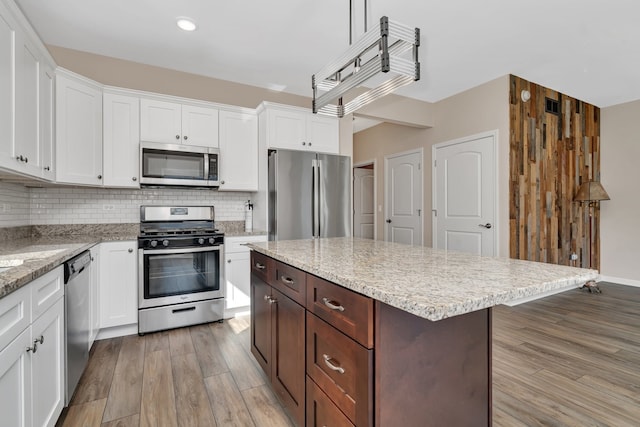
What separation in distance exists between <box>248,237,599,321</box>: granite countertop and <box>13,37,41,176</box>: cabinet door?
1.75m

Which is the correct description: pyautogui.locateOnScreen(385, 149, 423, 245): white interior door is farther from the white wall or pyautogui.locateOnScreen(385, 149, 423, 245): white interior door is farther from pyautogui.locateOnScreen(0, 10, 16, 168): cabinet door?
pyautogui.locateOnScreen(0, 10, 16, 168): cabinet door

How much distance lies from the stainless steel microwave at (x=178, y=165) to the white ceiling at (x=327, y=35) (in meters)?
0.93

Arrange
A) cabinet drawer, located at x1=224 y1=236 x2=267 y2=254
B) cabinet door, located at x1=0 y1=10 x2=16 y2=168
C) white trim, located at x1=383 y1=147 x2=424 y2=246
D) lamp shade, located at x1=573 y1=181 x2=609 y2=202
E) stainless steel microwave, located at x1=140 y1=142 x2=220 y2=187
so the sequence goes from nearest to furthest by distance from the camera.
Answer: cabinet door, located at x1=0 y1=10 x2=16 y2=168, stainless steel microwave, located at x1=140 y1=142 x2=220 y2=187, cabinet drawer, located at x1=224 y1=236 x2=267 y2=254, lamp shade, located at x1=573 y1=181 x2=609 y2=202, white trim, located at x1=383 y1=147 x2=424 y2=246

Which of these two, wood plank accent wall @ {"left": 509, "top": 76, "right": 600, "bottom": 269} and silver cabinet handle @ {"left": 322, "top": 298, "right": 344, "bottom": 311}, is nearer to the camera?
silver cabinet handle @ {"left": 322, "top": 298, "right": 344, "bottom": 311}

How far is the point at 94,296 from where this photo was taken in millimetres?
2623

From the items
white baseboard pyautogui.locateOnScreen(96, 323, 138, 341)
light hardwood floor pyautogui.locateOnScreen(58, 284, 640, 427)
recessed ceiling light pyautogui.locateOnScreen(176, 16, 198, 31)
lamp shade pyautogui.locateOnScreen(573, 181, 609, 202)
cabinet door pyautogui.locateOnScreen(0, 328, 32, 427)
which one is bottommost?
light hardwood floor pyautogui.locateOnScreen(58, 284, 640, 427)

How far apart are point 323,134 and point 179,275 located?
2.22 meters

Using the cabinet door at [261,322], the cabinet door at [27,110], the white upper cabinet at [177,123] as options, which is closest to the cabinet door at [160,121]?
the white upper cabinet at [177,123]

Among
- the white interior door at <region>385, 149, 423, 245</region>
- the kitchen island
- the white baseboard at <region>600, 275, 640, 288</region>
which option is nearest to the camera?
the kitchen island

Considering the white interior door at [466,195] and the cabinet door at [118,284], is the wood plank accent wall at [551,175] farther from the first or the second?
the cabinet door at [118,284]

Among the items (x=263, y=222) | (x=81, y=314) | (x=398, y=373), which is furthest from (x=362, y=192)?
(x=398, y=373)

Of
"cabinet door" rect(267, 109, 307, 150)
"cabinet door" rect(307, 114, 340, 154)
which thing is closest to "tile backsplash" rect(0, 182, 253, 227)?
"cabinet door" rect(267, 109, 307, 150)

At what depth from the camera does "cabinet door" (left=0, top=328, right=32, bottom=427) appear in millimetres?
1087

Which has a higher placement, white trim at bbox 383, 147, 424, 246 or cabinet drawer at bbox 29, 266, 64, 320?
white trim at bbox 383, 147, 424, 246
